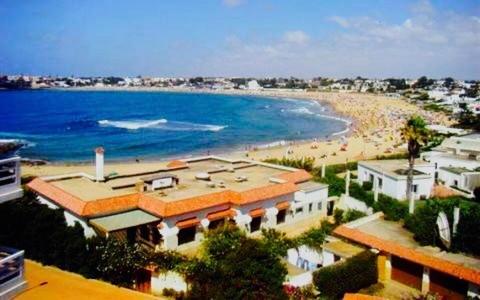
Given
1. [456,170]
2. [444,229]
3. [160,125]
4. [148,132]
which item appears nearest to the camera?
[444,229]

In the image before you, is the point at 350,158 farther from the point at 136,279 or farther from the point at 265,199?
the point at 136,279

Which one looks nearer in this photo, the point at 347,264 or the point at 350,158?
the point at 347,264

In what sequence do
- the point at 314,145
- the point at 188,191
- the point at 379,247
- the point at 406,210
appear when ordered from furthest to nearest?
the point at 314,145, the point at 406,210, the point at 188,191, the point at 379,247

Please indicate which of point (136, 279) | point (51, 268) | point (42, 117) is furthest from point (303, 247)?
point (42, 117)

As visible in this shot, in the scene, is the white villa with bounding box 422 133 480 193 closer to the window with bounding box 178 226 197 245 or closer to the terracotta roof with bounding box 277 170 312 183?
the terracotta roof with bounding box 277 170 312 183

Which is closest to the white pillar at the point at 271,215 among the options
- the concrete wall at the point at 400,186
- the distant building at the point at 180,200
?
the distant building at the point at 180,200

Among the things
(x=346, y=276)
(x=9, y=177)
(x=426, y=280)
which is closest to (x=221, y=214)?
(x=346, y=276)

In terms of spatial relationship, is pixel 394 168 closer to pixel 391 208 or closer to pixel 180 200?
pixel 391 208
